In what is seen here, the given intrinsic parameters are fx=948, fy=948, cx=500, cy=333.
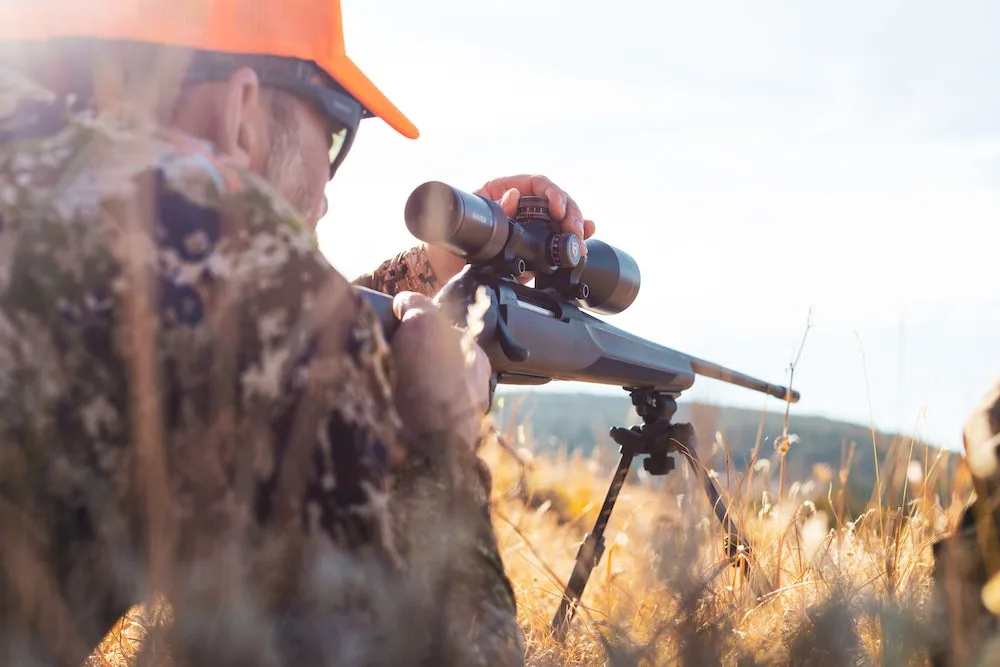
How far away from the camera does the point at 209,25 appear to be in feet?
5.55

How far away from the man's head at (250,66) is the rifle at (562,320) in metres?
0.71

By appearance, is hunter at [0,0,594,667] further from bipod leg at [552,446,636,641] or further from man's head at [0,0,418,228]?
bipod leg at [552,446,636,641]

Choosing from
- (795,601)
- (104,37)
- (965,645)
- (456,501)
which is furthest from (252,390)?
(795,601)

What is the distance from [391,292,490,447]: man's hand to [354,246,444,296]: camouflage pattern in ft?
6.45

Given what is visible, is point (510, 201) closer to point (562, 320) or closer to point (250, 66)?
point (562, 320)

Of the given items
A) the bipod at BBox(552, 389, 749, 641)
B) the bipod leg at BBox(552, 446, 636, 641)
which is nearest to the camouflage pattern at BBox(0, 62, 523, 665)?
the bipod leg at BBox(552, 446, 636, 641)

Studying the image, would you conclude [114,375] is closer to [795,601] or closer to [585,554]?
[795,601]

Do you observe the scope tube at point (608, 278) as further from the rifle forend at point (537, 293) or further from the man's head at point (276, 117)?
the man's head at point (276, 117)

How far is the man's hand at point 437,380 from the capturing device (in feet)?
4.80

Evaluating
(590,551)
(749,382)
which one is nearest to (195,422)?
(590,551)

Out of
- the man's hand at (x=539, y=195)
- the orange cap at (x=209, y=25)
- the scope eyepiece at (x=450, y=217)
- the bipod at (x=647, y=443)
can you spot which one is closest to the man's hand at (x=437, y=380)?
the orange cap at (x=209, y=25)

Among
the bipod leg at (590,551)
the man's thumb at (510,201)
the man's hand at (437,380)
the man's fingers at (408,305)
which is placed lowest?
the bipod leg at (590,551)

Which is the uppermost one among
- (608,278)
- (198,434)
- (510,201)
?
(510,201)

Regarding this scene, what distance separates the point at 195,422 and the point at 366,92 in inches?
42.2
